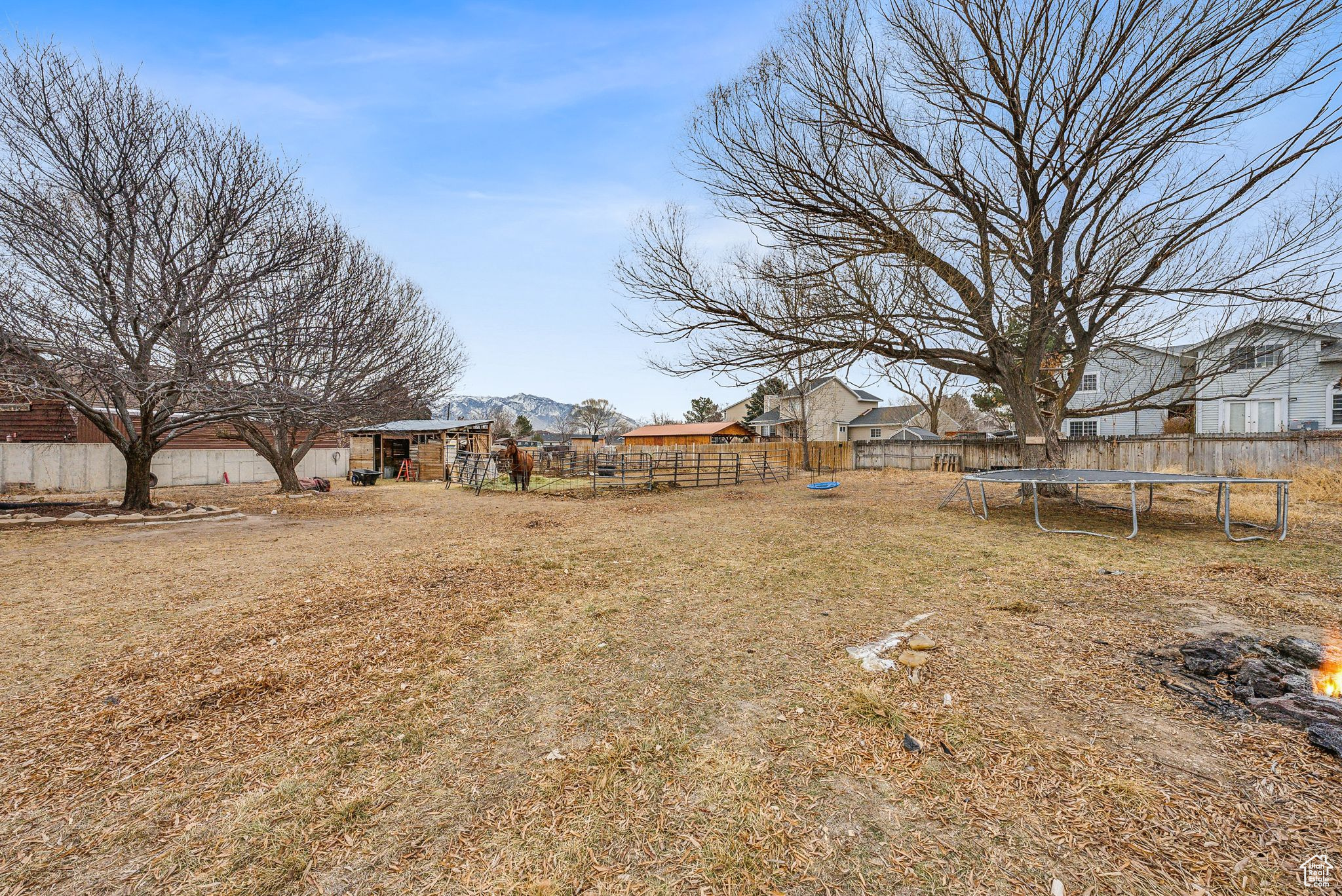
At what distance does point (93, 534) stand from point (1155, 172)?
60.1ft

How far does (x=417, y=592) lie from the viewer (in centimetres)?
521

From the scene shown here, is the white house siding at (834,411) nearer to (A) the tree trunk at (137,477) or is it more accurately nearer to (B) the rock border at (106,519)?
(B) the rock border at (106,519)

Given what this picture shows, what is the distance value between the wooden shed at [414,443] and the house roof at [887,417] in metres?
28.2

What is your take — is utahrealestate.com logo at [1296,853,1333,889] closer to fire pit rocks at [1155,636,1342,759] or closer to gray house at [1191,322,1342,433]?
fire pit rocks at [1155,636,1342,759]

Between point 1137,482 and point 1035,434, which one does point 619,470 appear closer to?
point 1035,434

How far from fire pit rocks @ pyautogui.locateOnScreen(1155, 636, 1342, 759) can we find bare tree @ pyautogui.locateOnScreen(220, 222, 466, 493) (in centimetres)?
1365

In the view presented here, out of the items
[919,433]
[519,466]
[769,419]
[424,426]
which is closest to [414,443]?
[424,426]

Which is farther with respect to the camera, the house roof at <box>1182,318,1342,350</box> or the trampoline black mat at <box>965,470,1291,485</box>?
the house roof at <box>1182,318,1342,350</box>

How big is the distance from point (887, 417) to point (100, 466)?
44.2 m

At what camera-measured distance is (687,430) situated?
43969 mm

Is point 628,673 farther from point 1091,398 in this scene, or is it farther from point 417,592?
point 1091,398

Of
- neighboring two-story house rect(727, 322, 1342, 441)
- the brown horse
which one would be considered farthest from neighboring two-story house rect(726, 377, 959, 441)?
the brown horse

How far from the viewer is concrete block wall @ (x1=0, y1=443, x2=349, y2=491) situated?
15.0 meters

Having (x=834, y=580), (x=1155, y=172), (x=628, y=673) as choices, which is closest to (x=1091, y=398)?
(x=1155, y=172)
